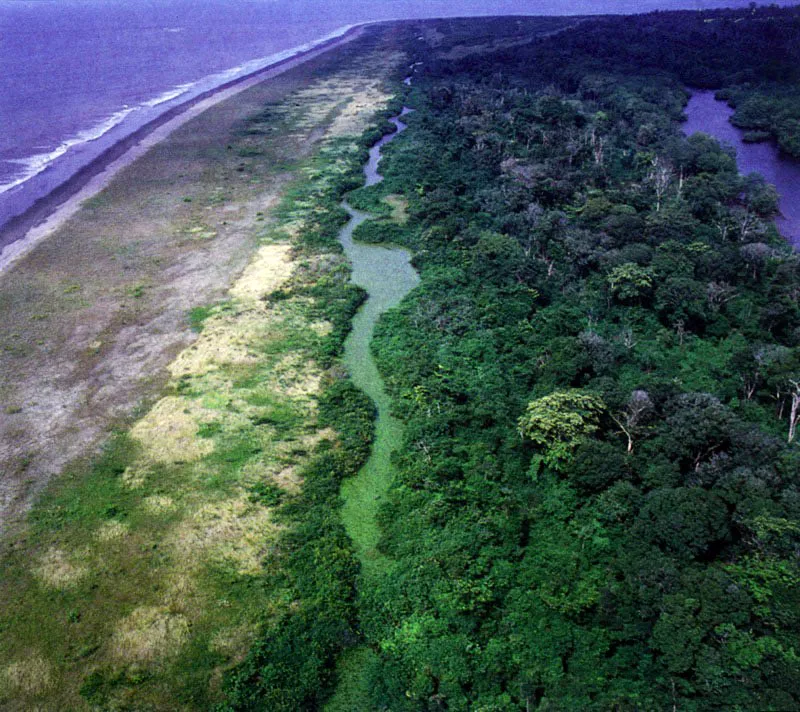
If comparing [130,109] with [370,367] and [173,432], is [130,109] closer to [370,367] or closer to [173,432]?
[370,367]

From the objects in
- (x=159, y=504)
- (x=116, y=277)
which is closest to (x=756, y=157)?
(x=116, y=277)

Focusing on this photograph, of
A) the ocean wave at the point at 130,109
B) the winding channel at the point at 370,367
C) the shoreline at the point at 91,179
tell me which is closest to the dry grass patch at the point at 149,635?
the winding channel at the point at 370,367

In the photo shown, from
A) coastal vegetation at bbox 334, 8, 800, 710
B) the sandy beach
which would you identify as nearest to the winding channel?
coastal vegetation at bbox 334, 8, 800, 710

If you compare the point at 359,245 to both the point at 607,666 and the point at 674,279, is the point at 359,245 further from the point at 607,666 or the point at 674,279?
the point at 607,666

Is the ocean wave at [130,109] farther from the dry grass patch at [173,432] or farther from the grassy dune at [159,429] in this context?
the dry grass patch at [173,432]

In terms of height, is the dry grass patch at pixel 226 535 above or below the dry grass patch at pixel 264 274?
below

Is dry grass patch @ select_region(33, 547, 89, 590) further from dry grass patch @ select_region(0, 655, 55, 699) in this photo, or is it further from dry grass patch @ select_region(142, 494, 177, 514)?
dry grass patch @ select_region(142, 494, 177, 514)
